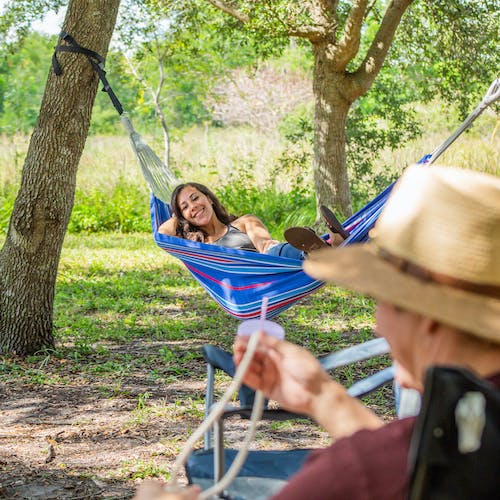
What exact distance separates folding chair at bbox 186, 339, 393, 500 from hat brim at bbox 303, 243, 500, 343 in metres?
0.67

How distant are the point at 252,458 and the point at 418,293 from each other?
0.93 metres

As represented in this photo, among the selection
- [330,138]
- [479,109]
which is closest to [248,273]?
[479,109]

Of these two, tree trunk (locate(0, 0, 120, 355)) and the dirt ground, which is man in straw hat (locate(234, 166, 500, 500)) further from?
tree trunk (locate(0, 0, 120, 355))

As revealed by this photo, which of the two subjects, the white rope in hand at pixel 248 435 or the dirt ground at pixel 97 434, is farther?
the dirt ground at pixel 97 434

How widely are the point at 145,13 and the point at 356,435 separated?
287 inches

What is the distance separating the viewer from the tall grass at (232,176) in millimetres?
7848

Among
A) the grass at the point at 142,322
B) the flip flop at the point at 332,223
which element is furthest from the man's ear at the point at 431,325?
the flip flop at the point at 332,223

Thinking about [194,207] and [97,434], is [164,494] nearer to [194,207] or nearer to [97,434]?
[97,434]

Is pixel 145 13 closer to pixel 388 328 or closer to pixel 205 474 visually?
pixel 205 474

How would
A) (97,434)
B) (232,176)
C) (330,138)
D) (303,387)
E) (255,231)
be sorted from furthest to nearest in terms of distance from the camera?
(232,176) < (330,138) < (255,231) < (97,434) < (303,387)

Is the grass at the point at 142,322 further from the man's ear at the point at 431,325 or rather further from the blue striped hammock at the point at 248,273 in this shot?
the man's ear at the point at 431,325

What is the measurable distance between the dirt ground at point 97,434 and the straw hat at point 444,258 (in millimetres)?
1755

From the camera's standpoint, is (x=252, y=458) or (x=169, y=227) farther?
(x=169, y=227)

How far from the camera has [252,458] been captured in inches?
66.9
